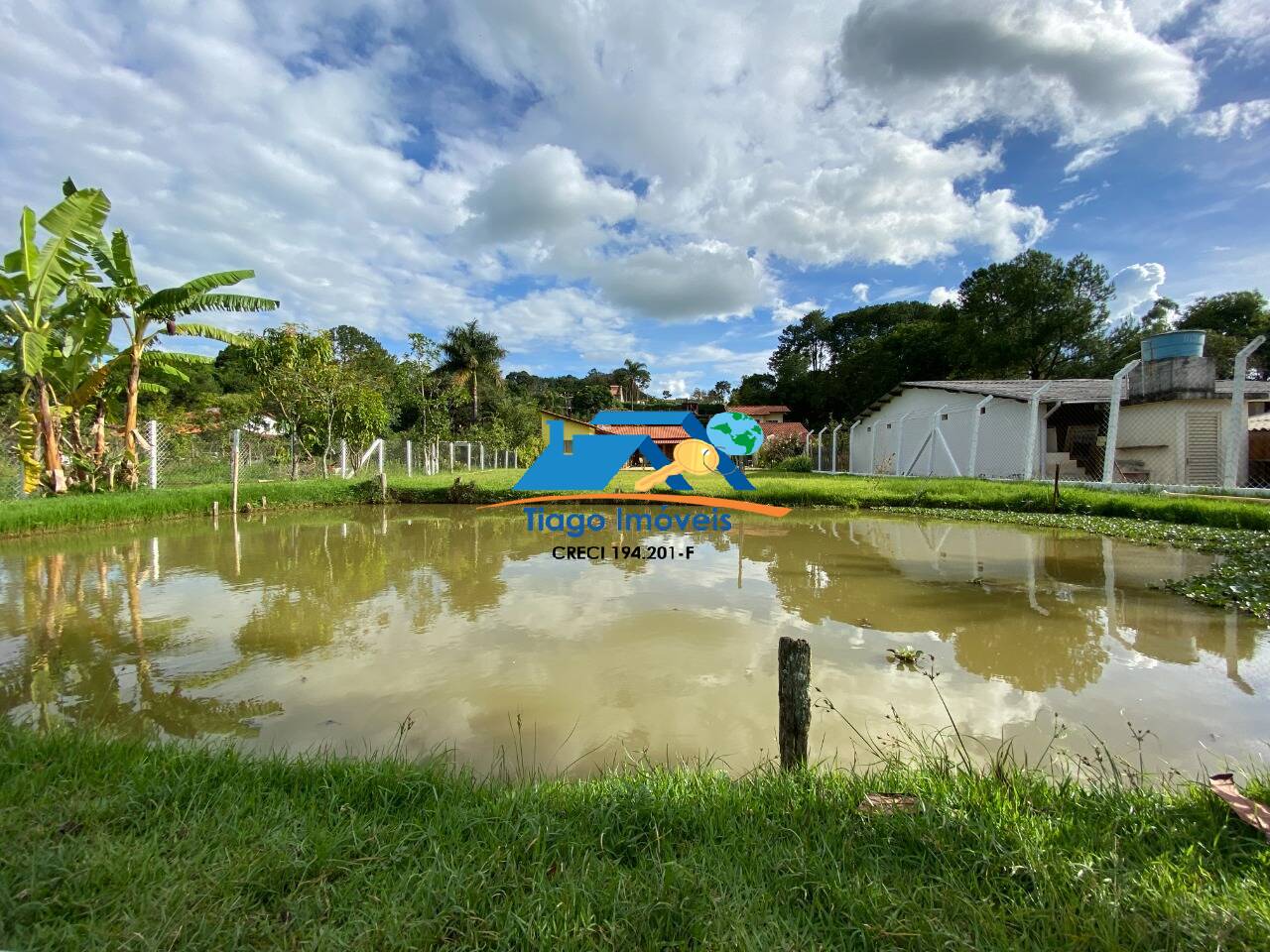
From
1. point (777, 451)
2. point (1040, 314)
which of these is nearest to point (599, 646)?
point (777, 451)

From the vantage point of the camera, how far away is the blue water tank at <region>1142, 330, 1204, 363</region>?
1215cm

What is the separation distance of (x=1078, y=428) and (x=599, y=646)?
18.1 metres

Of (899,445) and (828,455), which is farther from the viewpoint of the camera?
(828,455)

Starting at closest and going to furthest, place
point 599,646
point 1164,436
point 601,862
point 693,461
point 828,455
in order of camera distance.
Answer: point 601,862
point 599,646
point 1164,436
point 693,461
point 828,455

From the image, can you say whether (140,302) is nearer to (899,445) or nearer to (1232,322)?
(899,445)

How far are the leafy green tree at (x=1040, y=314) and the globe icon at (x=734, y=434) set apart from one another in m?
12.4

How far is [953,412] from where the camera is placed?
1783cm

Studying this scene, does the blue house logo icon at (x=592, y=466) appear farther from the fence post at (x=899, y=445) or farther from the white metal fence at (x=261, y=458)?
the fence post at (x=899, y=445)

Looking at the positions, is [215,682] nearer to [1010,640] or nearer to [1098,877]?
[1098,877]

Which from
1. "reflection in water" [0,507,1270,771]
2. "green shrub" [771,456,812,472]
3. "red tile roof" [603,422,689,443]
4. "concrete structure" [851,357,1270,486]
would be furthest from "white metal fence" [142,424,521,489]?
"concrete structure" [851,357,1270,486]

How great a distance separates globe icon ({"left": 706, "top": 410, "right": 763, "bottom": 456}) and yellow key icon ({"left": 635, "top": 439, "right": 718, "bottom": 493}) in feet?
8.84

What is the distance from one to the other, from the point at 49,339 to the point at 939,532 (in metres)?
17.5

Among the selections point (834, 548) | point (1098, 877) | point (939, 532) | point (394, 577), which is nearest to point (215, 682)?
point (394, 577)

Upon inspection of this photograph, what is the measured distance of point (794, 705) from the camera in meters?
2.41
